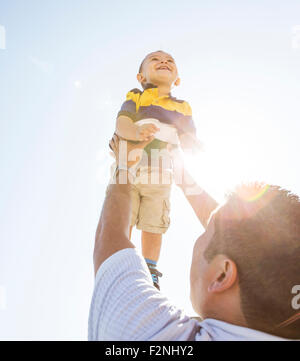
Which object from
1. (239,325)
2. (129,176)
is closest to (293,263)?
(239,325)

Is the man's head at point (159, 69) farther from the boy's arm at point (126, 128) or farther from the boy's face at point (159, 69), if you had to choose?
the boy's arm at point (126, 128)

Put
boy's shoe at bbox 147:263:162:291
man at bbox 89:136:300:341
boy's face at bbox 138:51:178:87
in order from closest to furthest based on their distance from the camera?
1. man at bbox 89:136:300:341
2. boy's shoe at bbox 147:263:162:291
3. boy's face at bbox 138:51:178:87

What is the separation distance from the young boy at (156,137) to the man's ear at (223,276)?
6.46 feet

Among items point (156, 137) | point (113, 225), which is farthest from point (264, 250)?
point (156, 137)

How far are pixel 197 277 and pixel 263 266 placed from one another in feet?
1.04

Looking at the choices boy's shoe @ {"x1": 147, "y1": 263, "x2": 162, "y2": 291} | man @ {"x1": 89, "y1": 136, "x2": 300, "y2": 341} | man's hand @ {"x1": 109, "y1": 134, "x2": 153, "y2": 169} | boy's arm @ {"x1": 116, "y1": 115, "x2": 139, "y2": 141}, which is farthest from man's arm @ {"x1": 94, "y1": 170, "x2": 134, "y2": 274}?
boy's shoe @ {"x1": 147, "y1": 263, "x2": 162, "y2": 291}

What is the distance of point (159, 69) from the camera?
3.61 meters

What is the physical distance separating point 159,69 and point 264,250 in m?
2.98

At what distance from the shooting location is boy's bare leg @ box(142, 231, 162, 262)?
10.7 feet

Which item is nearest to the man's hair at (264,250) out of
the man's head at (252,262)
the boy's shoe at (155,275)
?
the man's head at (252,262)

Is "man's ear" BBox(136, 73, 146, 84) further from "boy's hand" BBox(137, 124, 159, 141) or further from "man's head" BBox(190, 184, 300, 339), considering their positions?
"man's head" BBox(190, 184, 300, 339)

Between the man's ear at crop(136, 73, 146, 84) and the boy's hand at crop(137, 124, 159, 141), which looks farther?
the man's ear at crop(136, 73, 146, 84)

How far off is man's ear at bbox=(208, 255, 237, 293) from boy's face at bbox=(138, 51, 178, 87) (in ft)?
9.35

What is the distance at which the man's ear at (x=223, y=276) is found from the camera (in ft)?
3.90
